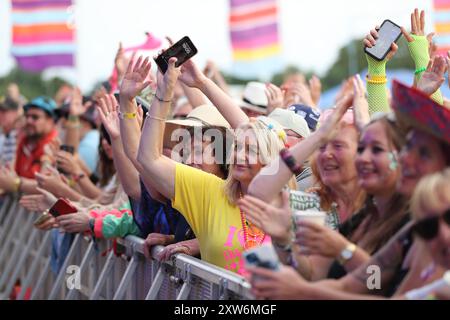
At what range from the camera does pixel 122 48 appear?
1002cm

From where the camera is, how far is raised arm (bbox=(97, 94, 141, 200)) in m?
7.35

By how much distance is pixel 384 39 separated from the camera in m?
6.46

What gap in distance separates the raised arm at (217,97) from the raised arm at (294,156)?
168cm

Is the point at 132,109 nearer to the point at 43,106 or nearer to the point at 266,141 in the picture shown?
the point at 266,141

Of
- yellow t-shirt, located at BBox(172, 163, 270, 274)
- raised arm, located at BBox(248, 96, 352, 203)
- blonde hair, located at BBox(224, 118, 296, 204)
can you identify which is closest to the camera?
raised arm, located at BBox(248, 96, 352, 203)

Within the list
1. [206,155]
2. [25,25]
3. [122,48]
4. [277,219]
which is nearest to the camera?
[277,219]

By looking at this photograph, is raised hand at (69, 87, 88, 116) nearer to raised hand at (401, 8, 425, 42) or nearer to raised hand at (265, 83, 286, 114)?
raised hand at (265, 83, 286, 114)

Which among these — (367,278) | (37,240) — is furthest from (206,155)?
(37,240)

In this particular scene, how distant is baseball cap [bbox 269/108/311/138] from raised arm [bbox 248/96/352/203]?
201 cm

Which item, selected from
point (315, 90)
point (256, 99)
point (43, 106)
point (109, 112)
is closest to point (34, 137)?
point (43, 106)

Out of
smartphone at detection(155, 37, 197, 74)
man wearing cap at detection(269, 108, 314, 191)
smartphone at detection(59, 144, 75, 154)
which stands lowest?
smartphone at detection(59, 144, 75, 154)

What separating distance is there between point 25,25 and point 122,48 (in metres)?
9.24

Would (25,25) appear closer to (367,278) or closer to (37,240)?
(37,240)

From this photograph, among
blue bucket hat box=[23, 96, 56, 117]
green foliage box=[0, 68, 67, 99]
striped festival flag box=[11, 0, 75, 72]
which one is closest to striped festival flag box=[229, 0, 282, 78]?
striped festival flag box=[11, 0, 75, 72]
